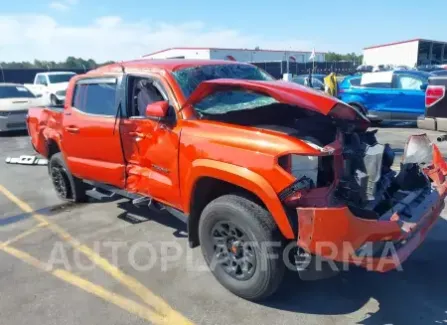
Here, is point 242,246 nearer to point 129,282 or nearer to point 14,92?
point 129,282

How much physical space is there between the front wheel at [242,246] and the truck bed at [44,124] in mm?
3047

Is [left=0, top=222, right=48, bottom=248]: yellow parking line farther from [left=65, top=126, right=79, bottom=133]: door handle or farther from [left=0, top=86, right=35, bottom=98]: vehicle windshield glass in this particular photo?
[left=0, top=86, right=35, bottom=98]: vehicle windshield glass

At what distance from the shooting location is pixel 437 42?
4806 centimetres

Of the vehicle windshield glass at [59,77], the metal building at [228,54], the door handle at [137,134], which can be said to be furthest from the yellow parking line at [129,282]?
the metal building at [228,54]

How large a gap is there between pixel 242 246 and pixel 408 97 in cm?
959

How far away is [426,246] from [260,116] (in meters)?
2.20

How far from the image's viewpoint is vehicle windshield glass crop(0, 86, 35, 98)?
1273 centimetres

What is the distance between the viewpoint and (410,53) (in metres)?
46.3

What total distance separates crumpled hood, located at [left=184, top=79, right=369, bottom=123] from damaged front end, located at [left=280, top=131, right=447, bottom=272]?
25 centimetres

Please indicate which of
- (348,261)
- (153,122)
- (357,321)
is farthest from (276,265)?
(153,122)

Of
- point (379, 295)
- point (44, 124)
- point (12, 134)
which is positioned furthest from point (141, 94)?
point (12, 134)

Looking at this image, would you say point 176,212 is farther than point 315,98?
Yes

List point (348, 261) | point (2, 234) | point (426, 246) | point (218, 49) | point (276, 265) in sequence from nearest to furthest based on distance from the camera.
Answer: point (348, 261), point (276, 265), point (426, 246), point (2, 234), point (218, 49)

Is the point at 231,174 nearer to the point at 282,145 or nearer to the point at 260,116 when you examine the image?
the point at 282,145
